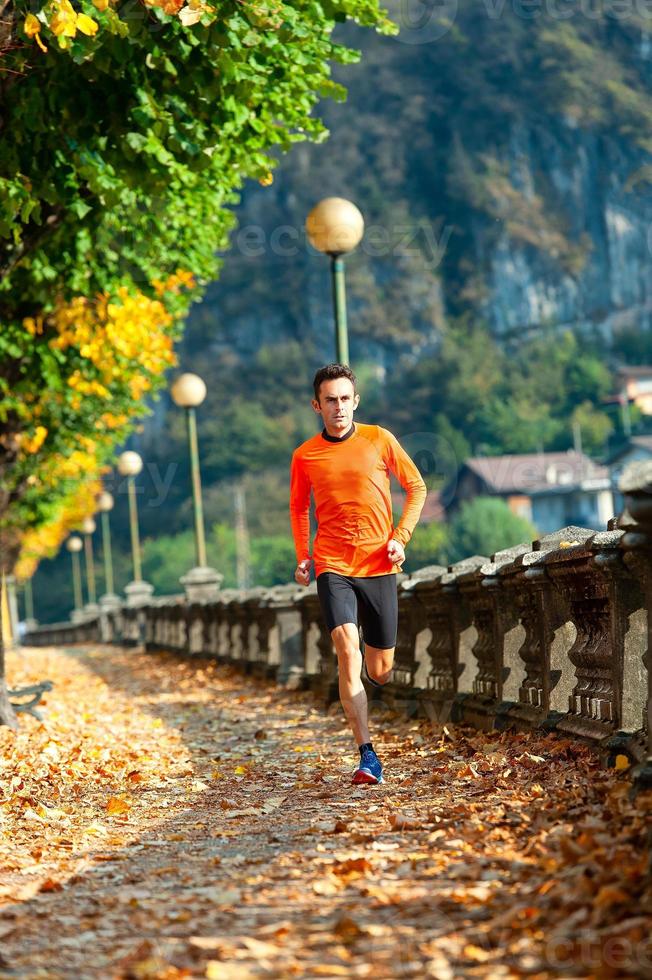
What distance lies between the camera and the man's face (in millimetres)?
7613

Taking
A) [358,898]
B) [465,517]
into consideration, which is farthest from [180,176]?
[465,517]

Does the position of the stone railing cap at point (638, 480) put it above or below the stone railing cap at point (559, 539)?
above

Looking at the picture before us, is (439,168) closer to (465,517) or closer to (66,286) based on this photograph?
(465,517)

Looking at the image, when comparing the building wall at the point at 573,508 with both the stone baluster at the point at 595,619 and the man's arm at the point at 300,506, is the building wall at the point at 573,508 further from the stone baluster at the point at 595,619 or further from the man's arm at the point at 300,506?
the stone baluster at the point at 595,619

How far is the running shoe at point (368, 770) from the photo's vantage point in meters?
7.63

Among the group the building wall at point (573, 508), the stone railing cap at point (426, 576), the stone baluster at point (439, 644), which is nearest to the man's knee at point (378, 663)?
the stone baluster at point (439, 644)

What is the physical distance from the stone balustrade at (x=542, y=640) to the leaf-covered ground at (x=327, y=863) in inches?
9.2

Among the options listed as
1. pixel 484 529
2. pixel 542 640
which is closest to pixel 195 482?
pixel 542 640

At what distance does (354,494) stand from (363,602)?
23.6 inches

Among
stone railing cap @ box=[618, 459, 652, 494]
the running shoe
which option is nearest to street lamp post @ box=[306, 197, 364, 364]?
the running shoe

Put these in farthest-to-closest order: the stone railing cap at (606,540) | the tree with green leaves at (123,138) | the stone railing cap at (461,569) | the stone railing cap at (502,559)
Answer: the stone railing cap at (461,569) < the tree with green leaves at (123,138) < the stone railing cap at (502,559) < the stone railing cap at (606,540)

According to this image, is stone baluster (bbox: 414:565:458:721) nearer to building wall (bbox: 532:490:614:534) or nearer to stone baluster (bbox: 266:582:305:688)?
stone baluster (bbox: 266:582:305:688)

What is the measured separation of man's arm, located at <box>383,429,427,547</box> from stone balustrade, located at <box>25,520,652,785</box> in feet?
2.28

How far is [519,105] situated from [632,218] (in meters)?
15.4
